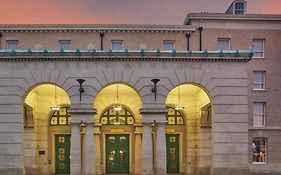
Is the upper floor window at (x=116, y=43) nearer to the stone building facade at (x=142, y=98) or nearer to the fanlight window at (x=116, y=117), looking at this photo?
the stone building facade at (x=142, y=98)

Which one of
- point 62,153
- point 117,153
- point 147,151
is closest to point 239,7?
point 117,153

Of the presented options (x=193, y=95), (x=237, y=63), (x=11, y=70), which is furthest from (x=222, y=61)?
(x=11, y=70)

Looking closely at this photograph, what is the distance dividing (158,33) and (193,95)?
9.64 m

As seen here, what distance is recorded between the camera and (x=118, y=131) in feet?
146

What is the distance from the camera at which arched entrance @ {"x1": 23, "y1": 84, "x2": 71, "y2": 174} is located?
40.5 meters

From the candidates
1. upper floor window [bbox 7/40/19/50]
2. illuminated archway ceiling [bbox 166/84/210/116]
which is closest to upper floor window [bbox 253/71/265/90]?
illuminated archway ceiling [bbox 166/84/210/116]

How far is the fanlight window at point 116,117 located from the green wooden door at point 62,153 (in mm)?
3696

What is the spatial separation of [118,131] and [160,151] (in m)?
9.16

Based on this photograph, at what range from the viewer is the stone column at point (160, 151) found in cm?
3591

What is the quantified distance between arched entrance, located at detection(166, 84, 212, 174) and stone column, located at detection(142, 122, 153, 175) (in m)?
5.74

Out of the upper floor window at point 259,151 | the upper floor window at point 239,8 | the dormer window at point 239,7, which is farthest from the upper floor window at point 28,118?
the upper floor window at point 239,8

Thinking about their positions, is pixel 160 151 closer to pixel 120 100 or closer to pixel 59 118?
pixel 120 100

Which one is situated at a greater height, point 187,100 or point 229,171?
point 187,100

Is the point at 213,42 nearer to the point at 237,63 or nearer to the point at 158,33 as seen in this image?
the point at 158,33
